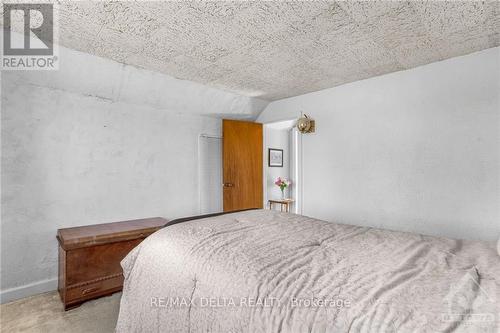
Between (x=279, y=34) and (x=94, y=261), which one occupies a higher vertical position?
(x=279, y=34)

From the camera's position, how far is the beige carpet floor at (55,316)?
2.10m

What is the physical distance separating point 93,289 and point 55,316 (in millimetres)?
330

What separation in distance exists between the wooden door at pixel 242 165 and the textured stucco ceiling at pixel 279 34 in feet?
4.40

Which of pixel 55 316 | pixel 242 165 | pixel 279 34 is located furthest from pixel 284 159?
pixel 55 316

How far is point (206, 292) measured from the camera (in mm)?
1295

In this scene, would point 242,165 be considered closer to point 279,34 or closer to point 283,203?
point 283,203


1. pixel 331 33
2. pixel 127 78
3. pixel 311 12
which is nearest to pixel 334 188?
pixel 331 33

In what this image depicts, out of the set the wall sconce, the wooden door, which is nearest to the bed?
the wall sconce

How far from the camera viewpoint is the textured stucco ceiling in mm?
1812

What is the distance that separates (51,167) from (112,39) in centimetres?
153

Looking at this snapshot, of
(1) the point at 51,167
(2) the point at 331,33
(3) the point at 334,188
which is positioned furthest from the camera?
(3) the point at 334,188

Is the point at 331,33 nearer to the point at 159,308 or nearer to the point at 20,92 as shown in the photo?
the point at 159,308

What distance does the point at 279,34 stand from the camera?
2164 millimetres

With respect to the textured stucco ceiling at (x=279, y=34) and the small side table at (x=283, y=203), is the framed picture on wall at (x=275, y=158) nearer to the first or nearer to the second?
the small side table at (x=283, y=203)
